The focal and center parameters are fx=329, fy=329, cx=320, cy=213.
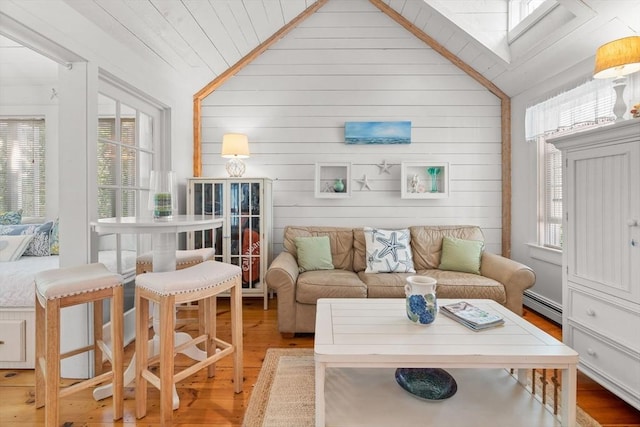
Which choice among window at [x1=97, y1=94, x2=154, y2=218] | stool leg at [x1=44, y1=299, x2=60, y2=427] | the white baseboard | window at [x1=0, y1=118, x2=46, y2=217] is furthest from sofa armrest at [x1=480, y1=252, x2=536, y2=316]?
window at [x1=0, y1=118, x2=46, y2=217]

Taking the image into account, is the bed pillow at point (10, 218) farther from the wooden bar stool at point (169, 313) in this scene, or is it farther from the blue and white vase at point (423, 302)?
the blue and white vase at point (423, 302)

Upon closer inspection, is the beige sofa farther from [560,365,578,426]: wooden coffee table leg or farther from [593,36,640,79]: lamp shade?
[593,36,640,79]: lamp shade

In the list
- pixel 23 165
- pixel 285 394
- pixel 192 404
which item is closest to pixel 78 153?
pixel 192 404

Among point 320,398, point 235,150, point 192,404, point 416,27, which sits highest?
point 416,27

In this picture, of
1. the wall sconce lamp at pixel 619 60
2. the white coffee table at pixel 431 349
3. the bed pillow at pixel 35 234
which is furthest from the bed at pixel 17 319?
the wall sconce lamp at pixel 619 60

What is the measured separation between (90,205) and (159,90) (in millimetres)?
1272

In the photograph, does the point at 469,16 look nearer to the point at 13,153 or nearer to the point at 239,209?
the point at 239,209

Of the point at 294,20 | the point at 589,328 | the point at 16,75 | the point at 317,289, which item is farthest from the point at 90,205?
the point at 589,328

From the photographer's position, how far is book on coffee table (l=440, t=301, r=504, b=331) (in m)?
1.59

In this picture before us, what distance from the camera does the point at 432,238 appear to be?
10.6ft

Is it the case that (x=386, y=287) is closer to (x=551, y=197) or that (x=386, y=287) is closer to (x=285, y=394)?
(x=285, y=394)

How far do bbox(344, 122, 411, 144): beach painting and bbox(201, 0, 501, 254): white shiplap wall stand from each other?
9 centimetres

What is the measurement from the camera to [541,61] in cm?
273

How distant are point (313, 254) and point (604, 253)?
2.02m
